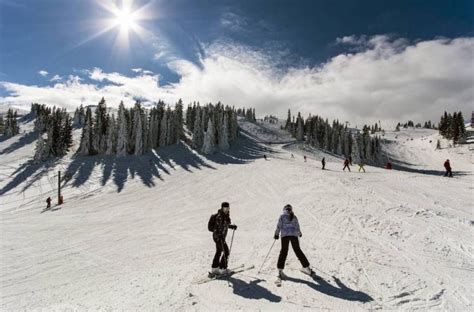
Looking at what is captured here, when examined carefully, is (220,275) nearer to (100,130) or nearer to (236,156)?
(236,156)

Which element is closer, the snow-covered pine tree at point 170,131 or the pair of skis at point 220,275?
the pair of skis at point 220,275

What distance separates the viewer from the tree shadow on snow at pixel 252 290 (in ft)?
26.2

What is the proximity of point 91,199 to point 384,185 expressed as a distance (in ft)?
116

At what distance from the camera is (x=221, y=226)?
9758mm

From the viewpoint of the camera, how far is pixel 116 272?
35.5 ft

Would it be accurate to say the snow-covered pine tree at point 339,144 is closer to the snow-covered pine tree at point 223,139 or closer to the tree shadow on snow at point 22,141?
the snow-covered pine tree at point 223,139

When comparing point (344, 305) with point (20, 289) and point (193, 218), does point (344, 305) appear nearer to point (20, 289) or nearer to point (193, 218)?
point (20, 289)

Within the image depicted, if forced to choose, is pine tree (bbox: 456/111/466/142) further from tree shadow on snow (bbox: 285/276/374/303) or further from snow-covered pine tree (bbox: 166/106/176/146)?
tree shadow on snow (bbox: 285/276/374/303)

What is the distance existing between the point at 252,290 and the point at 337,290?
7.20ft

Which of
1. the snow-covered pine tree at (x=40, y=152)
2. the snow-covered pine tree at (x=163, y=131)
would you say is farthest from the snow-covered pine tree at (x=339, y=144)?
the snow-covered pine tree at (x=40, y=152)

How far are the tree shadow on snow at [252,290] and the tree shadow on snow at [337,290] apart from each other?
1.02m

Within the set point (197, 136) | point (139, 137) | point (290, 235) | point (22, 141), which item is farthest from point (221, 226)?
point (22, 141)

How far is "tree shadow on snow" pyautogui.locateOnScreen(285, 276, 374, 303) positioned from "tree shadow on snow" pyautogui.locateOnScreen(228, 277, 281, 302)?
102cm

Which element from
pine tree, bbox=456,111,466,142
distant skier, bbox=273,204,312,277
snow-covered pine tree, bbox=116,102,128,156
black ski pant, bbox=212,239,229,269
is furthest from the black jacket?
pine tree, bbox=456,111,466,142
